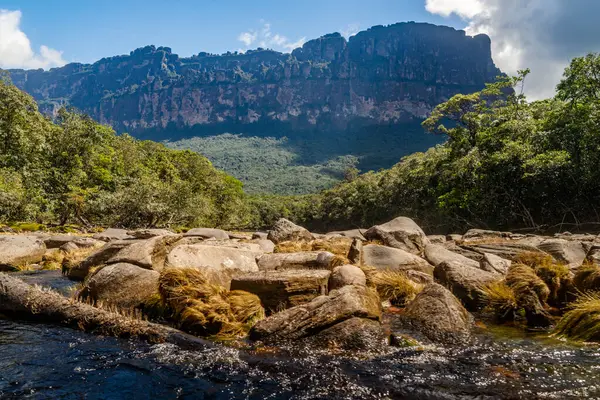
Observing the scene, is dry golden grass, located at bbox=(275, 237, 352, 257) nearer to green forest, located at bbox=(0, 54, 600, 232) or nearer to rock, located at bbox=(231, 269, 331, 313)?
Answer: rock, located at bbox=(231, 269, 331, 313)

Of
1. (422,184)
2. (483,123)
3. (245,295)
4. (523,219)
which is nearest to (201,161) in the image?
(422,184)

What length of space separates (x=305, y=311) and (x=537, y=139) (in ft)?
92.4

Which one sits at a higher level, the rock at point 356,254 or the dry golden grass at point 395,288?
the rock at point 356,254

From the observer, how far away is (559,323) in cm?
770

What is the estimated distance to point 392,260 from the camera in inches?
493

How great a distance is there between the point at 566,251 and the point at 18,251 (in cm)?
2277

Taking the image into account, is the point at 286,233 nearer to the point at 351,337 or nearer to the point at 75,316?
the point at 75,316

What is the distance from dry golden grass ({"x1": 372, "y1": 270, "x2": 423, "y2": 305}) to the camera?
1033 centimetres

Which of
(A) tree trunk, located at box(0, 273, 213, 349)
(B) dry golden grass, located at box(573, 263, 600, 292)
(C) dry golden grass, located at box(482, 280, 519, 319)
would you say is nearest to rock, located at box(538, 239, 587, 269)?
(B) dry golden grass, located at box(573, 263, 600, 292)

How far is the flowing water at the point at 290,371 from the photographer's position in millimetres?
5371

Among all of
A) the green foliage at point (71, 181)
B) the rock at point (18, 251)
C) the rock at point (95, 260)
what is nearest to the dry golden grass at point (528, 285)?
the rock at point (95, 260)

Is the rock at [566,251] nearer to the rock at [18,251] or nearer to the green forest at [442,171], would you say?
the green forest at [442,171]

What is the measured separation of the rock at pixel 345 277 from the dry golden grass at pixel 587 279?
5.06 m

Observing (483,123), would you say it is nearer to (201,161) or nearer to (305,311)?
(305,311)
